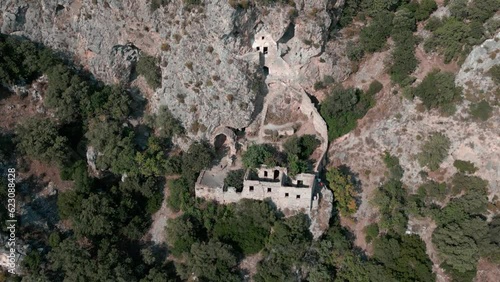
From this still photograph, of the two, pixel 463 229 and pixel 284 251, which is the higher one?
pixel 463 229

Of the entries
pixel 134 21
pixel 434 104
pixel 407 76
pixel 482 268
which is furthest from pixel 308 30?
pixel 482 268

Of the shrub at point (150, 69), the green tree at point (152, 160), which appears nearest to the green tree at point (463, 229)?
the green tree at point (152, 160)

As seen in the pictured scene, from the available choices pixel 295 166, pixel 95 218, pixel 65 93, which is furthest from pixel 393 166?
pixel 65 93

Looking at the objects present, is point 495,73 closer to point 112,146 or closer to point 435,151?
point 435,151

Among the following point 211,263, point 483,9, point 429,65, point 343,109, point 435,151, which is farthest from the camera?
point 429,65

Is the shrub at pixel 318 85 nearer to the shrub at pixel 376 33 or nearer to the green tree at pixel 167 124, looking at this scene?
the shrub at pixel 376 33

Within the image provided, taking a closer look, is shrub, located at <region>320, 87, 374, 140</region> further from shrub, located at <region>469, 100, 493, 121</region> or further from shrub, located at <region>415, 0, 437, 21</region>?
shrub, located at <region>415, 0, 437, 21</region>
